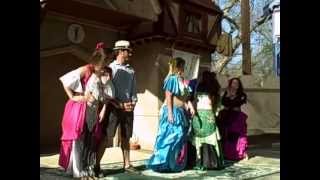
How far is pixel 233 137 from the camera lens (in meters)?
8.19

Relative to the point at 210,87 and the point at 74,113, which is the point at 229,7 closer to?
the point at 210,87

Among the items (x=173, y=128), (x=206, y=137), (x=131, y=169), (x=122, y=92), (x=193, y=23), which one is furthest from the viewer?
(x=193, y=23)

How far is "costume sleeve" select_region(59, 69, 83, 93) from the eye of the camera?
572 centimetres

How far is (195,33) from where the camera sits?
11.9 metres

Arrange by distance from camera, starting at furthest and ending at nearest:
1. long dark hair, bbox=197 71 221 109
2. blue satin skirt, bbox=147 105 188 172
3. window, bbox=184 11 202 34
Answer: window, bbox=184 11 202 34, long dark hair, bbox=197 71 221 109, blue satin skirt, bbox=147 105 188 172

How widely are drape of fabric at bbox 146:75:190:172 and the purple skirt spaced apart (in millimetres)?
1460

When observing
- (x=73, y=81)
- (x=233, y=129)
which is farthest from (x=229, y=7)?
(x=73, y=81)

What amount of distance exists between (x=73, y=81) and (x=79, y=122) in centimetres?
46

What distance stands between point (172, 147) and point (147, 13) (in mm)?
4131

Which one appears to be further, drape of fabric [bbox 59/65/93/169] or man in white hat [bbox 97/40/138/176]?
man in white hat [bbox 97/40/138/176]

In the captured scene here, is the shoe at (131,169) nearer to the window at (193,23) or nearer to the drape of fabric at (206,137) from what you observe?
the drape of fabric at (206,137)

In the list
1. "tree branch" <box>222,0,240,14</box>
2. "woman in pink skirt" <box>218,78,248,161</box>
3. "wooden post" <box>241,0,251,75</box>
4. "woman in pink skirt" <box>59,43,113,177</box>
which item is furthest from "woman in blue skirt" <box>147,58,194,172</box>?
"tree branch" <box>222,0,240,14</box>

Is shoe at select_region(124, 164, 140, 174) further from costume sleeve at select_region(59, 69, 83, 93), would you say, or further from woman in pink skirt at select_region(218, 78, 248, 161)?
woman in pink skirt at select_region(218, 78, 248, 161)

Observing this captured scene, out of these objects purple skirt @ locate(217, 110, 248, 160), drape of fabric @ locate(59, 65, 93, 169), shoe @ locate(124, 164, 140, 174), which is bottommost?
shoe @ locate(124, 164, 140, 174)
